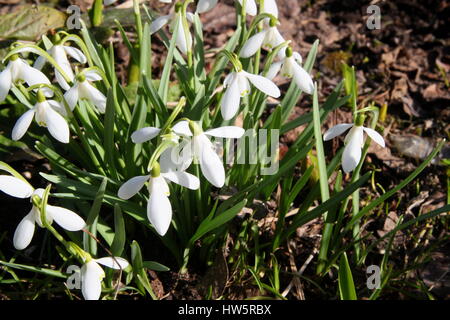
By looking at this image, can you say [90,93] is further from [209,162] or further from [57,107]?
[209,162]

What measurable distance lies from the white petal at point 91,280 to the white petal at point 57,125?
1.03 ft

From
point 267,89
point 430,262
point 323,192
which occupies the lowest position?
point 430,262

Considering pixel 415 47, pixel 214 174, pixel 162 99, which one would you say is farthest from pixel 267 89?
pixel 415 47

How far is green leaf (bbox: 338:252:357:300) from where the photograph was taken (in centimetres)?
143

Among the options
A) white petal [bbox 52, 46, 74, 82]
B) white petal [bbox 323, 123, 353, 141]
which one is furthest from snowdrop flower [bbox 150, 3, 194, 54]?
white petal [bbox 323, 123, 353, 141]

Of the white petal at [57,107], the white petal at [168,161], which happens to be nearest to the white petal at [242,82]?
the white petal at [168,161]

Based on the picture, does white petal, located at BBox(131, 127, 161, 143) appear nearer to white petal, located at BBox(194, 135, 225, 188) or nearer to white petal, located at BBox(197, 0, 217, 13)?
white petal, located at BBox(194, 135, 225, 188)

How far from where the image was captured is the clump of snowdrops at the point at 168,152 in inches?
50.3

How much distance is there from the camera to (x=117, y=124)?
1677 millimetres

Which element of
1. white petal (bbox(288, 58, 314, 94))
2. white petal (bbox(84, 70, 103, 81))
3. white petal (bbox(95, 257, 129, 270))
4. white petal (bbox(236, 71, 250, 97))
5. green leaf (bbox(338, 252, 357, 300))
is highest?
white petal (bbox(84, 70, 103, 81))

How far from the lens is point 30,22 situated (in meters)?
2.08

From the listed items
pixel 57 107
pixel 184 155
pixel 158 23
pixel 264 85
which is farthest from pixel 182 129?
pixel 158 23
